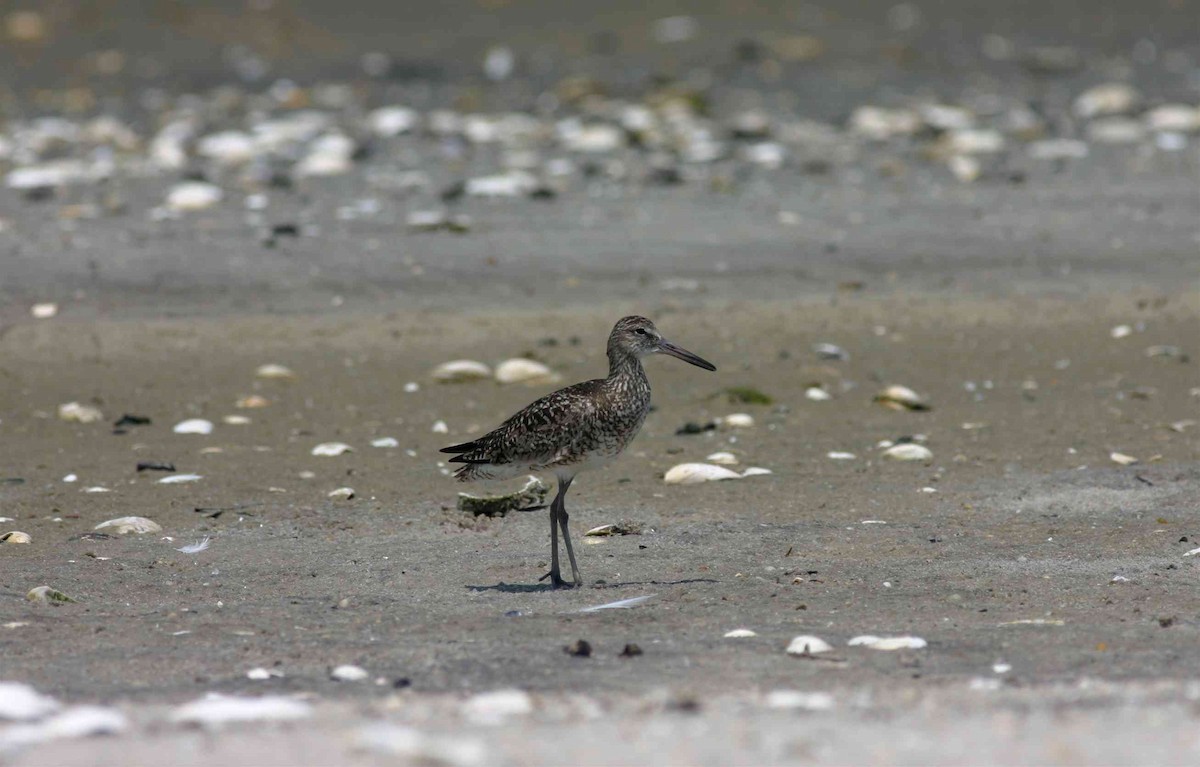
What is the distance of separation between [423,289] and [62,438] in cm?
342

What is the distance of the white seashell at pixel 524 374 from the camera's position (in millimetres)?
11305

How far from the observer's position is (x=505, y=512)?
29.4 feet

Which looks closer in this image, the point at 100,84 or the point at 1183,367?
the point at 1183,367

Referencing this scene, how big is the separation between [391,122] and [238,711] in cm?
1346

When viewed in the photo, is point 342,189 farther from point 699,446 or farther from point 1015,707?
point 1015,707

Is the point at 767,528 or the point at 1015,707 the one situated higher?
the point at 767,528

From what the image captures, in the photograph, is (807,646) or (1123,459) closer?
(807,646)

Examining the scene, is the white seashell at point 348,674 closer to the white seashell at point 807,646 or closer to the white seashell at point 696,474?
the white seashell at point 807,646

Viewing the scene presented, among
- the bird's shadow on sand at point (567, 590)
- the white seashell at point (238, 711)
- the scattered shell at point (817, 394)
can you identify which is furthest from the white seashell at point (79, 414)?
the white seashell at point (238, 711)

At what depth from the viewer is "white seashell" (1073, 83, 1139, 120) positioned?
18.5 m

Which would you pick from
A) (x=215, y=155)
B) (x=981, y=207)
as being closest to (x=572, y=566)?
(x=981, y=207)

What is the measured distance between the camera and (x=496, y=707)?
5438 mm

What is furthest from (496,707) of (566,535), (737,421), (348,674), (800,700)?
(737,421)

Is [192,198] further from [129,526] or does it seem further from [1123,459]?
[1123,459]
